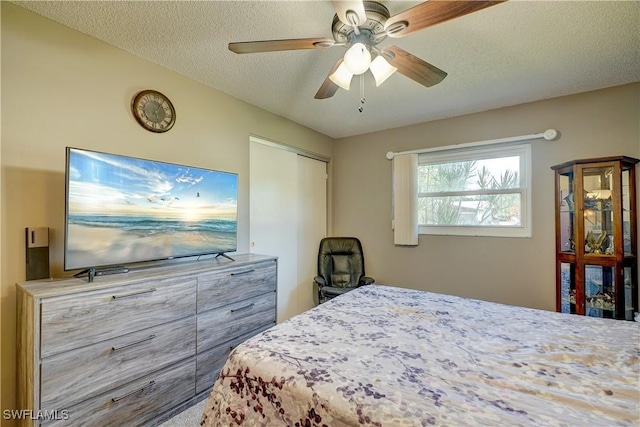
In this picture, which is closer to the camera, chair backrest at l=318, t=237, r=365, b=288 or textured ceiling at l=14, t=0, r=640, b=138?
textured ceiling at l=14, t=0, r=640, b=138

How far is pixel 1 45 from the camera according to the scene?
1515mm

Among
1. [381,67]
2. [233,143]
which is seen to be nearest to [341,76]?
[381,67]


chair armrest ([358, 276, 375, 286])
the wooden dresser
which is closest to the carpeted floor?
the wooden dresser

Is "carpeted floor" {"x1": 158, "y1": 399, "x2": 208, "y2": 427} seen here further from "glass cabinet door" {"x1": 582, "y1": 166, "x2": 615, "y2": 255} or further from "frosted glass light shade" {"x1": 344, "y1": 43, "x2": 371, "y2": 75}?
"glass cabinet door" {"x1": 582, "y1": 166, "x2": 615, "y2": 255}

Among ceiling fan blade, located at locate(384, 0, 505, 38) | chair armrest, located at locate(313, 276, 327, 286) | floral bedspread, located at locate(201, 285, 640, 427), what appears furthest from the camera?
chair armrest, located at locate(313, 276, 327, 286)

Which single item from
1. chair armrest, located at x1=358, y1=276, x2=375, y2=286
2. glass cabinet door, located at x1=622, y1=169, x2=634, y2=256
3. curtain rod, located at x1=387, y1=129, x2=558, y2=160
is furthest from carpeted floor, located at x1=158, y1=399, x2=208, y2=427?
glass cabinet door, located at x1=622, y1=169, x2=634, y2=256

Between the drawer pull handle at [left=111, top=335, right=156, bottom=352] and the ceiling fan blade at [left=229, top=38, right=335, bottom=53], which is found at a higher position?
the ceiling fan blade at [left=229, top=38, right=335, bottom=53]

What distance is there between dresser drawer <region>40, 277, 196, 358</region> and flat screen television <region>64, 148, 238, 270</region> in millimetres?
229

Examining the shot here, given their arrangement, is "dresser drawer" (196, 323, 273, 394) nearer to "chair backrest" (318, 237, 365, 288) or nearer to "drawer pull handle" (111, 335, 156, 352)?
"drawer pull handle" (111, 335, 156, 352)

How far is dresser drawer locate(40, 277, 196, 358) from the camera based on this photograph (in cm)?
137

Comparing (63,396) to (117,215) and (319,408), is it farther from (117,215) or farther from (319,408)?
(319,408)

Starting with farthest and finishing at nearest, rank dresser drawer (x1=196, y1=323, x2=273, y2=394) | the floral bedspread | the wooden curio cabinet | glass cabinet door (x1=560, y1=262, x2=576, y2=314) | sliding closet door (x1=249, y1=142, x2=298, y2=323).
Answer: sliding closet door (x1=249, y1=142, x2=298, y2=323) → glass cabinet door (x1=560, y1=262, x2=576, y2=314) → the wooden curio cabinet → dresser drawer (x1=196, y1=323, x2=273, y2=394) → the floral bedspread

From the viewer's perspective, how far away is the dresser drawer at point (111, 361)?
1.38 meters

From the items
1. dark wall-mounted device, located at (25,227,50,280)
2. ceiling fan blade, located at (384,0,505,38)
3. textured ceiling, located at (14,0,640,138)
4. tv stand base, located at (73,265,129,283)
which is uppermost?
textured ceiling, located at (14,0,640,138)
